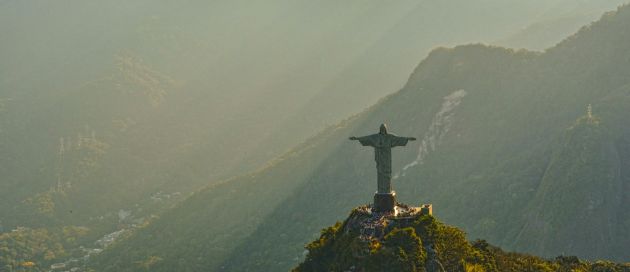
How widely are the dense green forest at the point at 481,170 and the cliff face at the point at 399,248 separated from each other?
224 feet

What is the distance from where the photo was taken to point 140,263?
17525cm

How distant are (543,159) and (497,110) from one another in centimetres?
3213

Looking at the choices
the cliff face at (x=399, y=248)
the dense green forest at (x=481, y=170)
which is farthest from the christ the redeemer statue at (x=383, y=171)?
the dense green forest at (x=481, y=170)

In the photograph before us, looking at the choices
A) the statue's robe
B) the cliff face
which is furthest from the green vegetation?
the statue's robe

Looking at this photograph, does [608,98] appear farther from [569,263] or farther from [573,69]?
[569,263]

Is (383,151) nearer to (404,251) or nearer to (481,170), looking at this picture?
(404,251)

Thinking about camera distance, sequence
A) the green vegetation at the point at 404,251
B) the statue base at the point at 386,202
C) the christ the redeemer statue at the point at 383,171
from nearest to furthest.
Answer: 1. the green vegetation at the point at 404,251
2. the christ the redeemer statue at the point at 383,171
3. the statue base at the point at 386,202

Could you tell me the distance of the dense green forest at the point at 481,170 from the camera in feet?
365

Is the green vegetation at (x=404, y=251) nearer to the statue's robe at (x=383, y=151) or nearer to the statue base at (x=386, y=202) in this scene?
the statue base at (x=386, y=202)

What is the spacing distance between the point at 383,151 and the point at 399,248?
7945mm

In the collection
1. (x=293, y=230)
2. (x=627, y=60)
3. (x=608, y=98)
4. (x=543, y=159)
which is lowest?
(x=293, y=230)

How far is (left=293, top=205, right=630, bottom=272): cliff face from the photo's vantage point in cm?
3806

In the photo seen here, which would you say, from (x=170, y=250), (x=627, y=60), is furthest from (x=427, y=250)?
(x=170, y=250)

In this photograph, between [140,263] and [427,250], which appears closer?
[427,250]
